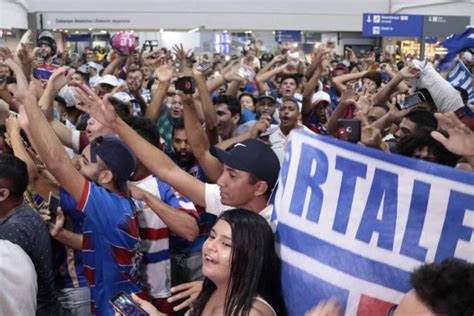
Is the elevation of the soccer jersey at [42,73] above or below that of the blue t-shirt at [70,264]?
above

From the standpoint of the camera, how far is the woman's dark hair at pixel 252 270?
2.26 meters

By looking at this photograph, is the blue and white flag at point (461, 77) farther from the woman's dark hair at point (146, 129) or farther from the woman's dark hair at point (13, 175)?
the woman's dark hair at point (13, 175)

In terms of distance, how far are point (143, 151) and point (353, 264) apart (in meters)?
1.45

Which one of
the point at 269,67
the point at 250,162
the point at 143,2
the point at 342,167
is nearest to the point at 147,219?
the point at 250,162

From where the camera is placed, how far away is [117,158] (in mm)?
2988

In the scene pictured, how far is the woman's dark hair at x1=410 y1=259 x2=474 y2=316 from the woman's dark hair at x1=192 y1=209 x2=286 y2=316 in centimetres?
67

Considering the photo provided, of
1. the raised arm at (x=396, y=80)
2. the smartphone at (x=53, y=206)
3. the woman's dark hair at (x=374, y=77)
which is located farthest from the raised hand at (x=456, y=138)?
the woman's dark hair at (x=374, y=77)

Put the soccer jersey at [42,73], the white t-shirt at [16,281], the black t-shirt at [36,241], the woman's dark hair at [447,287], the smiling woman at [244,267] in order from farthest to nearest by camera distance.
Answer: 1. the soccer jersey at [42,73]
2. the black t-shirt at [36,241]
3. the white t-shirt at [16,281]
4. the smiling woman at [244,267]
5. the woman's dark hair at [447,287]

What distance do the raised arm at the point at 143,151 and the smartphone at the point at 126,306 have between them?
0.90 m

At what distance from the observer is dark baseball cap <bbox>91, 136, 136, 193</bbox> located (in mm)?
2980

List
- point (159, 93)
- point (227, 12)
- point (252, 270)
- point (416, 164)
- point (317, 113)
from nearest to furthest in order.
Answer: point (416, 164), point (252, 270), point (159, 93), point (317, 113), point (227, 12)

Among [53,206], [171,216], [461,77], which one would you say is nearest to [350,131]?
[171,216]

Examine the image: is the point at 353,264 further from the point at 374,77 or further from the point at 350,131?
the point at 374,77

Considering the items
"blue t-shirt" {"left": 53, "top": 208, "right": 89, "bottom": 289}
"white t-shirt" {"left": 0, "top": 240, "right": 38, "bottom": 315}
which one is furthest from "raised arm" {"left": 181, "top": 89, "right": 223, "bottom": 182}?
"white t-shirt" {"left": 0, "top": 240, "right": 38, "bottom": 315}
